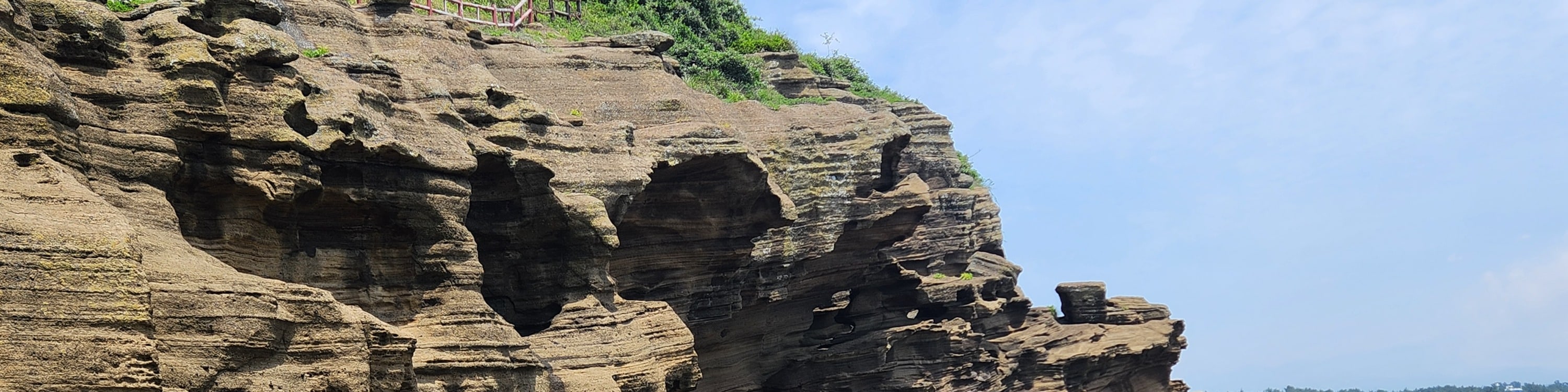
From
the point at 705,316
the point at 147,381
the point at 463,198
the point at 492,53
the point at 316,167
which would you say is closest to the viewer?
the point at 147,381

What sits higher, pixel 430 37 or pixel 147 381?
pixel 430 37

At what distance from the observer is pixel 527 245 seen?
2927 cm

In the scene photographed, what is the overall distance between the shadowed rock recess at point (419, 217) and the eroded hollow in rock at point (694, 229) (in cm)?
8

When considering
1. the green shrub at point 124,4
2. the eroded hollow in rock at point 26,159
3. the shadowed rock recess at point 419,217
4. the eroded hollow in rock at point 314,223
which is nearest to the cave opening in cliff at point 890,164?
the shadowed rock recess at point 419,217

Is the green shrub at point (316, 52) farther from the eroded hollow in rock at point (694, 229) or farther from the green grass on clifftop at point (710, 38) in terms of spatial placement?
the green grass on clifftop at point (710, 38)

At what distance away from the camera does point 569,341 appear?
27.8 metres

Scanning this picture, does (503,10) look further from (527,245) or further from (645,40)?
(527,245)

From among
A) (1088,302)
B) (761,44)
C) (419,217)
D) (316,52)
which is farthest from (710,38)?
(419,217)

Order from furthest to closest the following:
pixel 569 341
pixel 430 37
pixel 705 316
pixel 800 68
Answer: pixel 800 68 → pixel 705 316 → pixel 430 37 → pixel 569 341

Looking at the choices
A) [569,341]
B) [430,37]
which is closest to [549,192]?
[569,341]

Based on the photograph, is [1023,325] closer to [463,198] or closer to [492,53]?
[492,53]

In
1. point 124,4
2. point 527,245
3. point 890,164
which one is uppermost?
point 890,164

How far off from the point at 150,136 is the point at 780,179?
72.1ft

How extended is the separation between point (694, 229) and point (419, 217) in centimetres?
1225
